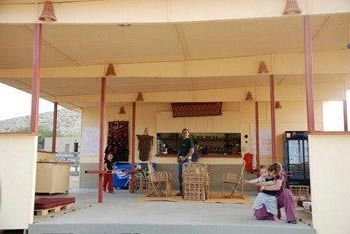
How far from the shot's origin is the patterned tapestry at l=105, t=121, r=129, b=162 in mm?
13672

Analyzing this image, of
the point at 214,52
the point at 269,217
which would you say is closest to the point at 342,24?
the point at 214,52

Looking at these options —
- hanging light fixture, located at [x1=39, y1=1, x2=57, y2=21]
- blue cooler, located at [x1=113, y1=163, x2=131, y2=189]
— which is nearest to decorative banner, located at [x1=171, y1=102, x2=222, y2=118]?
blue cooler, located at [x1=113, y1=163, x2=131, y2=189]

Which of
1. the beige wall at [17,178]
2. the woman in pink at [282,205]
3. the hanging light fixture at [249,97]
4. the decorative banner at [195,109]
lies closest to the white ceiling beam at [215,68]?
the hanging light fixture at [249,97]

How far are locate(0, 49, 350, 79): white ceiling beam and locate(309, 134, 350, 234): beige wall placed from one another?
12.0 feet

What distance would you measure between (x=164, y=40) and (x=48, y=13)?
2.37 meters

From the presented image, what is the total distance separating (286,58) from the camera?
8984mm

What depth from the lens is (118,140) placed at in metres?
13.8

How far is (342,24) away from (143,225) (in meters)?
4.80

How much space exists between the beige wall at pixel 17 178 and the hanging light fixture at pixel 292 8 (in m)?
3.92

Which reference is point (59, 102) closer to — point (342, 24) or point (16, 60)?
point (16, 60)

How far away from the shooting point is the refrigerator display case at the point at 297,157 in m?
12.0

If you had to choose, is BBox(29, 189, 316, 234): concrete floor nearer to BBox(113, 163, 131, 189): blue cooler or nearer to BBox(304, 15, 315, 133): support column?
BBox(304, 15, 315, 133): support column

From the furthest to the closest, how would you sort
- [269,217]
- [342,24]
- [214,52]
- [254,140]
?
[254,140] → [214,52] → [342,24] → [269,217]

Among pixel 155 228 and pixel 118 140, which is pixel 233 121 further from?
pixel 155 228
